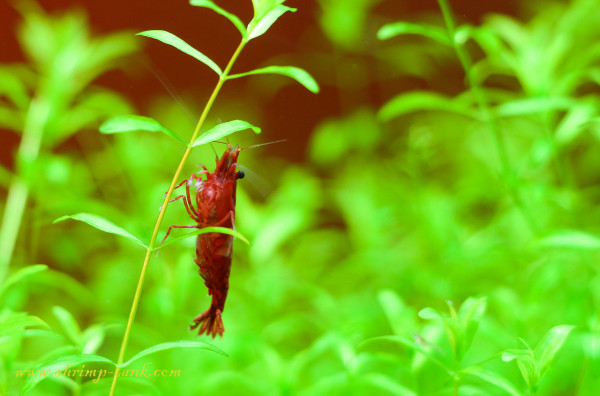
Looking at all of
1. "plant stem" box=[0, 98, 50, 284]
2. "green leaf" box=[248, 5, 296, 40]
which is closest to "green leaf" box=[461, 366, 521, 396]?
"green leaf" box=[248, 5, 296, 40]

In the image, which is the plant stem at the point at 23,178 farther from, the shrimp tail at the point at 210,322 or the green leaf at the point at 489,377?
the green leaf at the point at 489,377

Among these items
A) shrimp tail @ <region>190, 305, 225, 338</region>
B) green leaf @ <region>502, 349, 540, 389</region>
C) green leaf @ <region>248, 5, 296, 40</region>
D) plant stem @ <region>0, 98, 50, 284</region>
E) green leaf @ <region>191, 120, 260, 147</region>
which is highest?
plant stem @ <region>0, 98, 50, 284</region>

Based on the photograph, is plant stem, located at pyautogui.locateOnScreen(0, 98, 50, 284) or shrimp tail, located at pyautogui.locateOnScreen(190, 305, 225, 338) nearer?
shrimp tail, located at pyautogui.locateOnScreen(190, 305, 225, 338)

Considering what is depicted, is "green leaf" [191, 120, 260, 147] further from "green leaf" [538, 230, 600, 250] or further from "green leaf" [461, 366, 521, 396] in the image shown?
"green leaf" [538, 230, 600, 250]

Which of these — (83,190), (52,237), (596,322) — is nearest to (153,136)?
(83,190)

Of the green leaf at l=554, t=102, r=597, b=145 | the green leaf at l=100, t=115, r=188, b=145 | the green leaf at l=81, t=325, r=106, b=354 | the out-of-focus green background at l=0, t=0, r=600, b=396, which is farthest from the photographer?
the green leaf at l=554, t=102, r=597, b=145

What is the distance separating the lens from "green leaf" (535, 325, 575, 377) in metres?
0.80

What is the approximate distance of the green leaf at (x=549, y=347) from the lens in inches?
31.4

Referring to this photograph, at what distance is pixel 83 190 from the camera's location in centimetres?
166

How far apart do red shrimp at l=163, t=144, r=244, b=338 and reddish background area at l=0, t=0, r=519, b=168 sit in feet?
1.10

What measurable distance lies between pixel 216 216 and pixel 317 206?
1.10 meters

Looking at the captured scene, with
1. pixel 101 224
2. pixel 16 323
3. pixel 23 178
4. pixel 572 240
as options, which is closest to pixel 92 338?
pixel 16 323

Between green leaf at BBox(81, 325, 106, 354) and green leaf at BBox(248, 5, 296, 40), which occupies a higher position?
green leaf at BBox(248, 5, 296, 40)

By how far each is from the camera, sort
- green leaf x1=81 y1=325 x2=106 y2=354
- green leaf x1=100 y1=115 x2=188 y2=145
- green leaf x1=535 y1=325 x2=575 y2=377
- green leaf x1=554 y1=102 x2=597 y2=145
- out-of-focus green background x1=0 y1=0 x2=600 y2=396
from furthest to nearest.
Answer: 1. green leaf x1=554 y1=102 x2=597 y2=145
2. out-of-focus green background x1=0 y1=0 x2=600 y2=396
3. green leaf x1=81 y1=325 x2=106 y2=354
4. green leaf x1=535 y1=325 x2=575 y2=377
5. green leaf x1=100 y1=115 x2=188 y2=145
